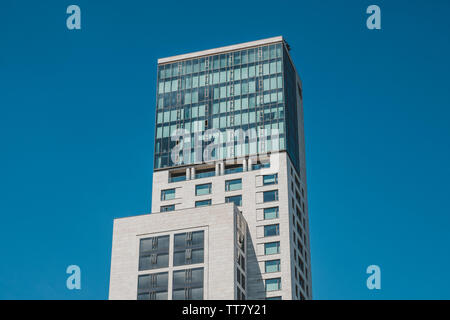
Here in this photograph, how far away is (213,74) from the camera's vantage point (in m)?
153

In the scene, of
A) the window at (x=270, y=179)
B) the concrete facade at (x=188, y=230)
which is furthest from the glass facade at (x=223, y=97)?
the concrete facade at (x=188, y=230)

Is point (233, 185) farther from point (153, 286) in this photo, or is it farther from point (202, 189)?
point (153, 286)

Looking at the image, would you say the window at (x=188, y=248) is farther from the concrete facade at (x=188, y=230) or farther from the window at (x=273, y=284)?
the window at (x=273, y=284)

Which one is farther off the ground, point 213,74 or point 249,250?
point 213,74

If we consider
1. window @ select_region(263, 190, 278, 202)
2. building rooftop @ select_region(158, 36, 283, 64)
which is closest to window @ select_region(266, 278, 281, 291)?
window @ select_region(263, 190, 278, 202)

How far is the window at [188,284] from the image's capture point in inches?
4564

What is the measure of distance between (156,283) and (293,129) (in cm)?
4464

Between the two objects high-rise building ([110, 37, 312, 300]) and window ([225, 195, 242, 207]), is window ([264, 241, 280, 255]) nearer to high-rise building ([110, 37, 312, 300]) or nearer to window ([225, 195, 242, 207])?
high-rise building ([110, 37, 312, 300])

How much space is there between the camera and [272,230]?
130 m

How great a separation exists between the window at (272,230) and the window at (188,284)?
55.9ft

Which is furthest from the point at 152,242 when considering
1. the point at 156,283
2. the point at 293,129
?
the point at 293,129

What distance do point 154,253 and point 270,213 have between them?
22592 millimetres
